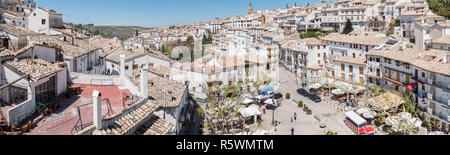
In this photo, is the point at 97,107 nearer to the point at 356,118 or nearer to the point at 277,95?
the point at 356,118

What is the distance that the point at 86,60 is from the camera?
17.3 meters

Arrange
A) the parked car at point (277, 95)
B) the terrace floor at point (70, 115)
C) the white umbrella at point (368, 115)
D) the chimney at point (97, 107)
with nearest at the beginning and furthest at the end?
the chimney at point (97, 107) → the terrace floor at point (70, 115) → the white umbrella at point (368, 115) → the parked car at point (277, 95)

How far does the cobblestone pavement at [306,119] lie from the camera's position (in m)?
23.6

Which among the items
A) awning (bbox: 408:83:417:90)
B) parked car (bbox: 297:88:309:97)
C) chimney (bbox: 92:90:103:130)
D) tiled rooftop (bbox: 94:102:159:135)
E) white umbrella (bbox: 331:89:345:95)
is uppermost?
chimney (bbox: 92:90:103:130)

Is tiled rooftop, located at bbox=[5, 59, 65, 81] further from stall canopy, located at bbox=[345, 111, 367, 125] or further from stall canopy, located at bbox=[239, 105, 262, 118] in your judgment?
stall canopy, located at bbox=[345, 111, 367, 125]

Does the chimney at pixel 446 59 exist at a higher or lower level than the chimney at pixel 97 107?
higher

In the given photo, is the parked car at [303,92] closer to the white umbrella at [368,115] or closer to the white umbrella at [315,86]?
the white umbrella at [315,86]

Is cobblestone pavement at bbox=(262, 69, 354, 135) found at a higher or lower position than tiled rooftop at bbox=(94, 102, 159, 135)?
lower

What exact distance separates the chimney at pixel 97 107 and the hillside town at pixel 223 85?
0.08 feet

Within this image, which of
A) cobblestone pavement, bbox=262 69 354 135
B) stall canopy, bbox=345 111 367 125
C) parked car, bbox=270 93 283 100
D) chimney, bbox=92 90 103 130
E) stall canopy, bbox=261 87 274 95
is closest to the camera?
chimney, bbox=92 90 103 130

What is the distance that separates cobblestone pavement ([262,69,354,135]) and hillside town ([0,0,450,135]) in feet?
0.30

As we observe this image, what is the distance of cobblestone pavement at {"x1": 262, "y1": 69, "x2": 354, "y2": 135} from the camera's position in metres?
23.6

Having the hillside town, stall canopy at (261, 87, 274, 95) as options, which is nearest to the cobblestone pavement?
the hillside town

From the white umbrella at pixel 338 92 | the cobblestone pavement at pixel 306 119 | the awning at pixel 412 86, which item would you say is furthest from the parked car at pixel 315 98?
the awning at pixel 412 86
